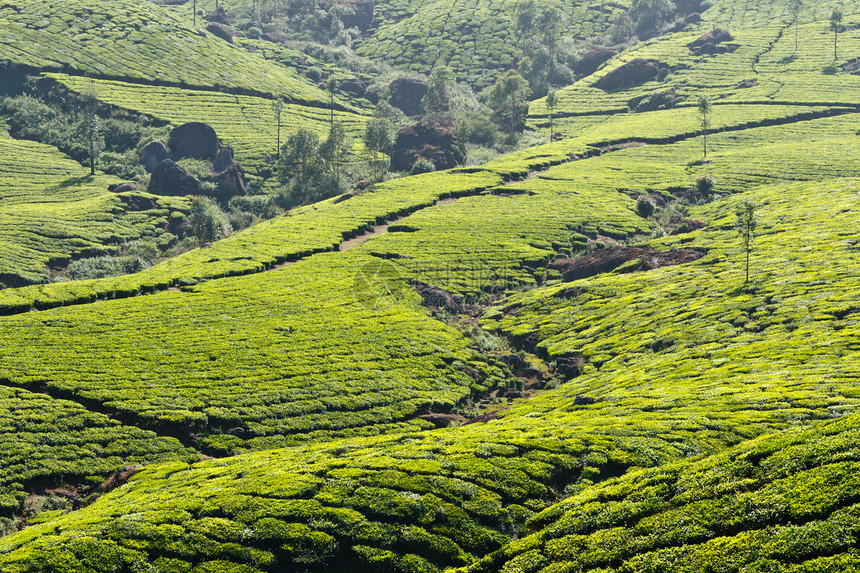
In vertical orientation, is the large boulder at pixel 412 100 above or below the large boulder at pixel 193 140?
above

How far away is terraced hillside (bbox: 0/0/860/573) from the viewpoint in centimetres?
2864

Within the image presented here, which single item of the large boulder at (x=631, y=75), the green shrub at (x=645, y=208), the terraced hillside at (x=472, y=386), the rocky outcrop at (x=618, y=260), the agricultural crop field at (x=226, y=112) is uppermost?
the large boulder at (x=631, y=75)

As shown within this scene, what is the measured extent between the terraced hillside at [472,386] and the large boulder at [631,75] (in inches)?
3235

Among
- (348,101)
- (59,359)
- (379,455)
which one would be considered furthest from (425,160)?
(379,455)

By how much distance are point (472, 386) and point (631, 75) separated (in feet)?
532

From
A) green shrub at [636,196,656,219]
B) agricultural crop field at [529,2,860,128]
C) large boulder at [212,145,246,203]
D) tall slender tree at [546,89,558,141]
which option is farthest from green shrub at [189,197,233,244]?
agricultural crop field at [529,2,860,128]

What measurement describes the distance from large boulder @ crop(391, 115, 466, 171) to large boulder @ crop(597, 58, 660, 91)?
6674 centimetres

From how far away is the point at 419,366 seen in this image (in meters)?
62.5

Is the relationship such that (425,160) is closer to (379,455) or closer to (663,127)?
(663,127)

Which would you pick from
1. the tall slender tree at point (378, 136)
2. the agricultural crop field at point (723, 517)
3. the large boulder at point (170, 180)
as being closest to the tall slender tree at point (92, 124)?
the large boulder at point (170, 180)

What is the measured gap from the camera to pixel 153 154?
138625 mm

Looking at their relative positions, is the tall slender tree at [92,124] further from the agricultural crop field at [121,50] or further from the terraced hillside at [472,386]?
the terraced hillside at [472,386]

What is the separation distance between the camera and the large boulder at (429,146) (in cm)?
14788

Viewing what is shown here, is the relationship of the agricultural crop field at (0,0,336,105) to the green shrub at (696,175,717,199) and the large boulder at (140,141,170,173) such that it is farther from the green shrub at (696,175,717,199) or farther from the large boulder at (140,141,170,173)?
the green shrub at (696,175,717,199)
